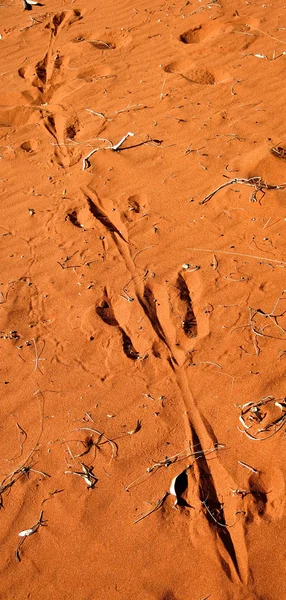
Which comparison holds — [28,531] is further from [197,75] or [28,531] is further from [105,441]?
[197,75]

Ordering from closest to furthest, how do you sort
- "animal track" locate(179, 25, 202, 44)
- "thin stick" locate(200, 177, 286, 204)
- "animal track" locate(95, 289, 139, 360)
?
"animal track" locate(95, 289, 139, 360) < "thin stick" locate(200, 177, 286, 204) < "animal track" locate(179, 25, 202, 44)

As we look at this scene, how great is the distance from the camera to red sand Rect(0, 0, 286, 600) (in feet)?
7.65

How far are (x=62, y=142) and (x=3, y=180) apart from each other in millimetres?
637

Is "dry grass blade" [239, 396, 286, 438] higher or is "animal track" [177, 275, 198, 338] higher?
"animal track" [177, 275, 198, 338]

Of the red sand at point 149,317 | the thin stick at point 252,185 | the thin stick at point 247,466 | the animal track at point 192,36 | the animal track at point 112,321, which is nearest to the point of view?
the red sand at point 149,317

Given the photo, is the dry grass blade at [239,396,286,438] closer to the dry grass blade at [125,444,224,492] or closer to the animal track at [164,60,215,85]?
the dry grass blade at [125,444,224,492]

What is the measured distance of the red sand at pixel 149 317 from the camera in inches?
91.8

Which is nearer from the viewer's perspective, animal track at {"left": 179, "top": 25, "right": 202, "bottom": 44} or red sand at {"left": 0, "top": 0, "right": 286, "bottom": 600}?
red sand at {"left": 0, "top": 0, "right": 286, "bottom": 600}

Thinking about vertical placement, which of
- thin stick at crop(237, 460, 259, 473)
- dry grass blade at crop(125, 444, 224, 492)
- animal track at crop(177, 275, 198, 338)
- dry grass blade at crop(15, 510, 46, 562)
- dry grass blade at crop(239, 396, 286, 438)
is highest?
animal track at crop(177, 275, 198, 338)

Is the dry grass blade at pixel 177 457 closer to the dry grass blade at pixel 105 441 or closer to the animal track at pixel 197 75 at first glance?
the dry grass blade at pixel 105 441

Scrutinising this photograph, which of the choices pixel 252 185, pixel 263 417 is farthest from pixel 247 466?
pixel 252 185

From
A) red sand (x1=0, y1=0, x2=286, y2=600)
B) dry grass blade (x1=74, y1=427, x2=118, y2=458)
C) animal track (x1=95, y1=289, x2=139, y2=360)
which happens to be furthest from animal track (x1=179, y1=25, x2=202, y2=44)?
dry grass blade (x1=74, y1=427, x2=118, y2=458)

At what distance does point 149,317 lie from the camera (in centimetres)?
311

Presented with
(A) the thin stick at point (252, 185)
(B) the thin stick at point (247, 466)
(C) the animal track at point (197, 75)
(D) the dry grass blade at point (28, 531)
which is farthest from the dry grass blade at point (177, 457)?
(C) the animal track at point (197, 75)
